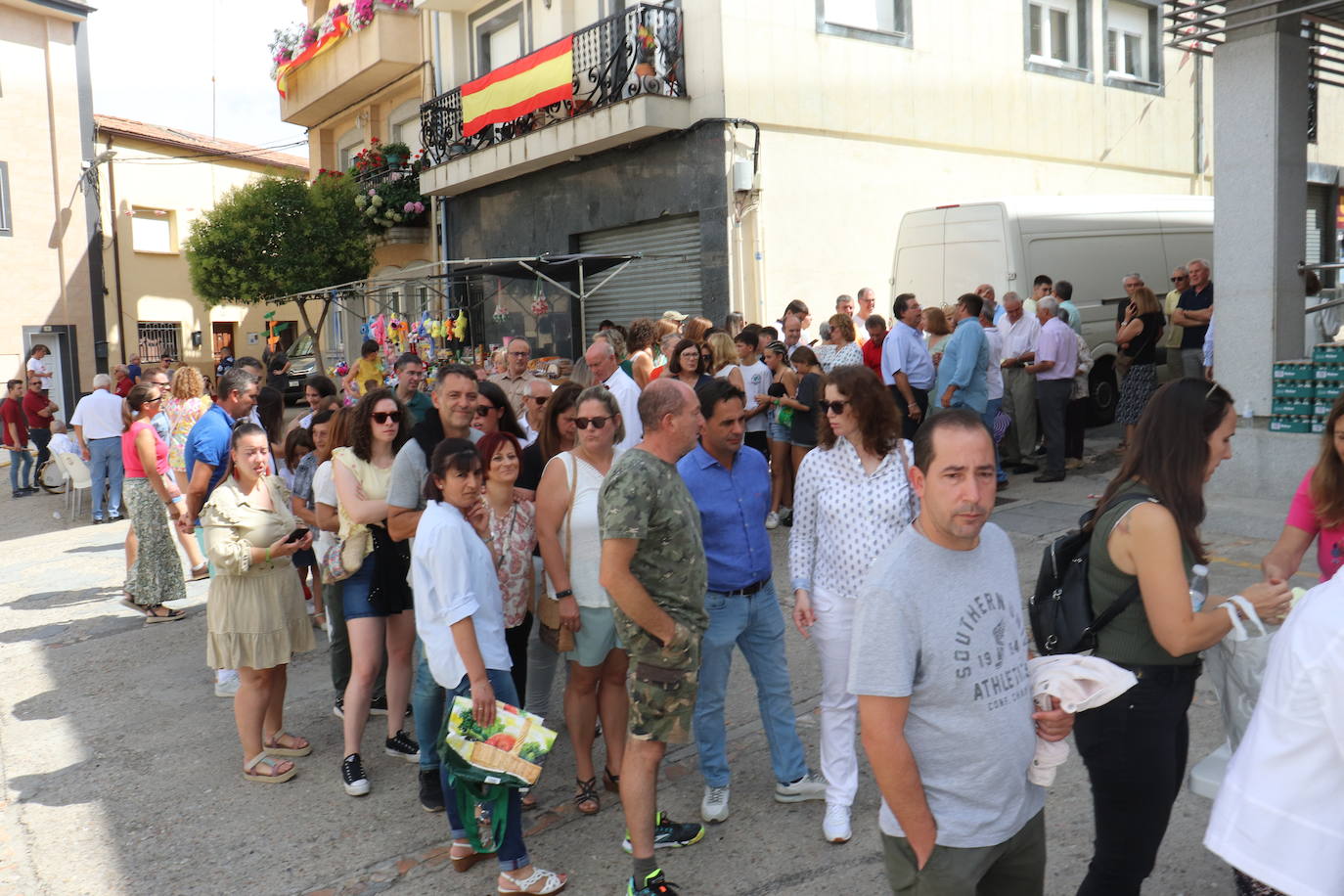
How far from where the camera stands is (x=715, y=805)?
412 cm

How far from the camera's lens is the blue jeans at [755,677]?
404 cm

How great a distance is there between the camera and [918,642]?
87.0 inches

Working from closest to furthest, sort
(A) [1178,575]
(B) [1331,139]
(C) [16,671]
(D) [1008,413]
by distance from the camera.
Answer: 1. (A) [1178,575]
2. (C) [16,671]
3. (D) [1008,413]
4. (B) [1331,139]

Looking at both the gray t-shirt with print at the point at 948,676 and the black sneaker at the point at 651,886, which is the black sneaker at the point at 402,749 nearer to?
the black sneaker at the point at 651,886

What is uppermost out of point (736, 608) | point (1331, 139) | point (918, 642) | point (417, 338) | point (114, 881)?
point (1331, 139)

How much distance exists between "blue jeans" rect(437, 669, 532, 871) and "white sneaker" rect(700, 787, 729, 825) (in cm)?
73

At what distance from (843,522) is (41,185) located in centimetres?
2499

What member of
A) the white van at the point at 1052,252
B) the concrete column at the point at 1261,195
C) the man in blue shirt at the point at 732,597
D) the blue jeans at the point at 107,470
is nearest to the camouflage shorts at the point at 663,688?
the man in blue shirt at the point at 732,597

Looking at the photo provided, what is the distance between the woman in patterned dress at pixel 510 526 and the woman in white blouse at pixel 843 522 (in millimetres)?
1169

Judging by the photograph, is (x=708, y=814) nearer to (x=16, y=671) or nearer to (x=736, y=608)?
(x=736, y=608)

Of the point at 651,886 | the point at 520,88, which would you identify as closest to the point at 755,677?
the point at 651,886

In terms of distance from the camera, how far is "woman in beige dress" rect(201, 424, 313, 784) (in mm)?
4797

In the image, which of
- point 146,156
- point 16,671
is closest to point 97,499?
point 16,671

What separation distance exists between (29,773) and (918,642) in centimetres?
491
